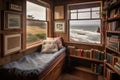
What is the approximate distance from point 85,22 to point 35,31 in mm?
1656

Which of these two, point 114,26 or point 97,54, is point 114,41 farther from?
point 97,54

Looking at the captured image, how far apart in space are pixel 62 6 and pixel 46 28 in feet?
3.14

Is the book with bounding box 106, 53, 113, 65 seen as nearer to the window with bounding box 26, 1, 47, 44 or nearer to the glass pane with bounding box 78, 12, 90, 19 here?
the glass pane with bounding box 78, 12, 90, 19

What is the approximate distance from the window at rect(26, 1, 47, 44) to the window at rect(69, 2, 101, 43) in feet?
3.11

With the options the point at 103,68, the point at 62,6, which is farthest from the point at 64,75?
the point at 62,6

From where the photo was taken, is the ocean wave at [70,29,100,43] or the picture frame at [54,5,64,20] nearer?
the ocean wave at [70,29,100,43]

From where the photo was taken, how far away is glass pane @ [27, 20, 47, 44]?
285 cm

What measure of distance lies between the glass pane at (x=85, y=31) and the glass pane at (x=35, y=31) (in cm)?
98

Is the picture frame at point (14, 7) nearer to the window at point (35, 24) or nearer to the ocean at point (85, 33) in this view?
the window at point (35, 24)

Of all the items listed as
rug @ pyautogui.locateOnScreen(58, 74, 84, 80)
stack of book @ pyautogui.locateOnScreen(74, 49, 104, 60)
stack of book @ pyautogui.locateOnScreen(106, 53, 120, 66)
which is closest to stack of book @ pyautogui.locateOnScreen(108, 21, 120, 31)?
stack of book @ pyautogui.locateOnScreen(106, 53, 120, 66)

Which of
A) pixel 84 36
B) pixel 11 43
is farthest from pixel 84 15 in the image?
pixel 11 43

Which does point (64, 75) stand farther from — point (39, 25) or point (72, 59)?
point (39, 25)

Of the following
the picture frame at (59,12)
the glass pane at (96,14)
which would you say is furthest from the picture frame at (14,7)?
the glass pane at (96,14)

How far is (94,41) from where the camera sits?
133 inches
